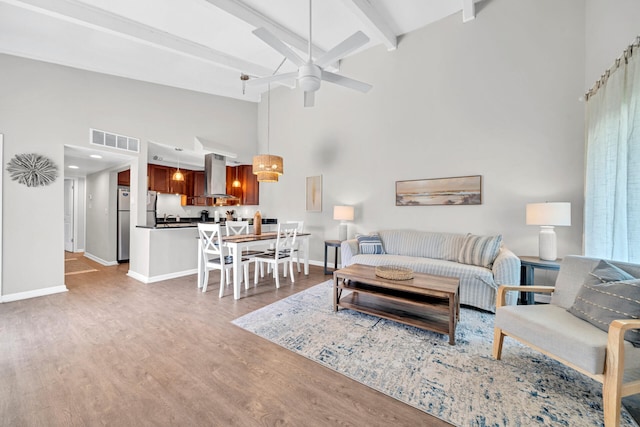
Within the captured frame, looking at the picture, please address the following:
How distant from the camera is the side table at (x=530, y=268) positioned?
279cm

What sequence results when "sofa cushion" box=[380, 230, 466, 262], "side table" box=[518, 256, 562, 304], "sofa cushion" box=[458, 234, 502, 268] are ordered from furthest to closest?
"sofa cushion" box=[380, 230, 466, 262]
"sofa cushion" box=[458, 234, 502, 268]
"side table" box=[518, 256, 562, 304]

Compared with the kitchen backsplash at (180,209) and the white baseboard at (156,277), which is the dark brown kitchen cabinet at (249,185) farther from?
the white baseboard at (156,277)

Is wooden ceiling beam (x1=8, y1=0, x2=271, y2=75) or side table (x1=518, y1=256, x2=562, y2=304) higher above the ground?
wooden ceiling beam (x1=8, y1=0, x2=271, y2=75)

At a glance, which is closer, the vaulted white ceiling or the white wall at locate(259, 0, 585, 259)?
the vaulted white ceiling

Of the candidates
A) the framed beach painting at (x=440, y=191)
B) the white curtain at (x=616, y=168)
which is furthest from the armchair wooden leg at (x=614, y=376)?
the framed beach painting at (x=440, y=191)

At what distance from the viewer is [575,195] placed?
315cm

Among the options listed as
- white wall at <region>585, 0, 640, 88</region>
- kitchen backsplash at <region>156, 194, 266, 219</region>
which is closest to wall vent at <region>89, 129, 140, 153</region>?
kitchen backsplash at <region>156, 194, 266, 219</region>

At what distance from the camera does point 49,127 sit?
348 centimetres

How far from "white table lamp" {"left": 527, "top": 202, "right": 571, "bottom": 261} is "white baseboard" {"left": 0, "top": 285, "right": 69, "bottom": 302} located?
6254 mm

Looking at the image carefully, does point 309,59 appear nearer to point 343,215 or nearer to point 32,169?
point 343,215

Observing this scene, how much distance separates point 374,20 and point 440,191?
108 inches

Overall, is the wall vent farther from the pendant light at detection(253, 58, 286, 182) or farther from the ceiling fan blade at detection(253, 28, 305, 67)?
the ceiling fan blade at detection(253, 28, 305, 67)

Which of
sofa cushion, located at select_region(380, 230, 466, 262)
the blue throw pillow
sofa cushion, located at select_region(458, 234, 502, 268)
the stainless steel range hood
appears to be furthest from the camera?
the stainless steel range hood

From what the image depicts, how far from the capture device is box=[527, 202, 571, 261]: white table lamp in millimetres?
2821
